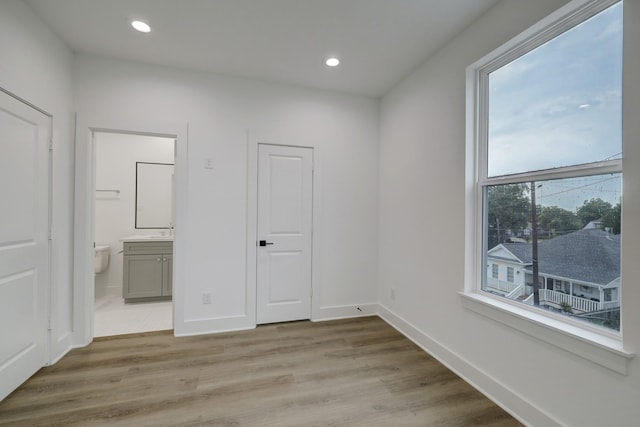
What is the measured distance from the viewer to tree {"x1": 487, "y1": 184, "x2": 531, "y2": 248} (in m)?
1.93

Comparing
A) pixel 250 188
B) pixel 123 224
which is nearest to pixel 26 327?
pixel 250 188

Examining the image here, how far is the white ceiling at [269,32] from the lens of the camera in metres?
2.04

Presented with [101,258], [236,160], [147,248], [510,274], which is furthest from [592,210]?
[101,258]

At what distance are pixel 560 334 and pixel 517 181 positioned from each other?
0.96 m

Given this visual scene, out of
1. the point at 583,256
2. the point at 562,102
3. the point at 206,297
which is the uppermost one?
the point at 562,102

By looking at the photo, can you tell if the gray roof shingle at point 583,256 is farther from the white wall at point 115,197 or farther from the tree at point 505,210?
the white wall at point 115,197

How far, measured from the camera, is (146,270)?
12.6 ft

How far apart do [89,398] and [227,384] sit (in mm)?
903

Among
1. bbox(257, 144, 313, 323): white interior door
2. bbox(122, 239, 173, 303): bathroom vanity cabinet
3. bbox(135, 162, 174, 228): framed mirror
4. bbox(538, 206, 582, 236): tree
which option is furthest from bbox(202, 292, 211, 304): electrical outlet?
bbox(538, 206, 582, 236): tree

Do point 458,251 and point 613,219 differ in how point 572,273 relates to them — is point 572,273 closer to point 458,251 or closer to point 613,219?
point 613,219

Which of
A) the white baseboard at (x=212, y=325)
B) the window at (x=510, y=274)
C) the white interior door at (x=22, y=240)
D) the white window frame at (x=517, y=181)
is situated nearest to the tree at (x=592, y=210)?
the white window frame at (x=517, y=181)

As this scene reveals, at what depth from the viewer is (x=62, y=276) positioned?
251 cm

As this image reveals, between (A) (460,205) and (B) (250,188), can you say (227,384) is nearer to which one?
(B) (250,188)

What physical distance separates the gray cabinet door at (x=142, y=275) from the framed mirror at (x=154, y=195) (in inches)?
25.1
